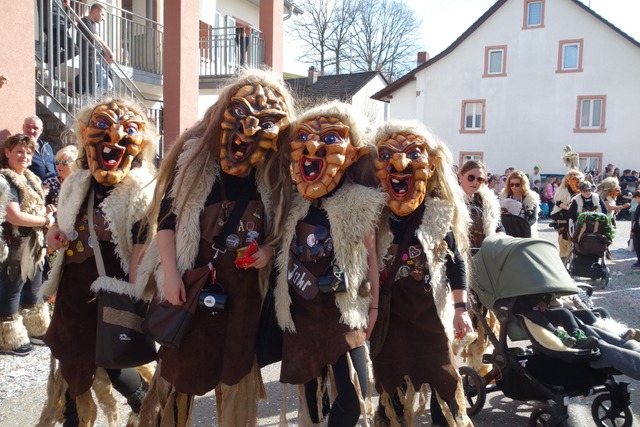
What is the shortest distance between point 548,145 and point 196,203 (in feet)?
82.4

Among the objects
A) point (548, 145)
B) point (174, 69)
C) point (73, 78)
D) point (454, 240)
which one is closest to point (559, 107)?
point (548, 145)

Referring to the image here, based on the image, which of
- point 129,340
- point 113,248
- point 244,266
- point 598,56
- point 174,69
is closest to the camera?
point 244,266

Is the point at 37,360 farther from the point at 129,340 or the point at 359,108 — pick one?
the point at 359,108

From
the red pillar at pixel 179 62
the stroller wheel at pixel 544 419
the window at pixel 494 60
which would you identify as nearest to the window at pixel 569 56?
the window at pixel 494 60

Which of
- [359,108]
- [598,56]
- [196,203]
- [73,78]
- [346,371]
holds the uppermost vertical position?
[598,56]

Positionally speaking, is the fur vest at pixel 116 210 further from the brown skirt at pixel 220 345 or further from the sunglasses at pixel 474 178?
the sunglasses at pixel 474 178

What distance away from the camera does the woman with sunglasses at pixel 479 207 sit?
14.4ft

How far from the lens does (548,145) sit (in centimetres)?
2542

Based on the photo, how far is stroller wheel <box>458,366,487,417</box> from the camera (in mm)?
3873

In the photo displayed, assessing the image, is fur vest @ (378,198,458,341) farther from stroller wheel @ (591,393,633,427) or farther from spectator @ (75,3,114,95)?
spectator @ (75,3,114,95)

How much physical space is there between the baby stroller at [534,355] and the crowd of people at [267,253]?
684 mm

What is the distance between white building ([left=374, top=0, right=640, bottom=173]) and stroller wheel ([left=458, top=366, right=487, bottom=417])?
23286mm

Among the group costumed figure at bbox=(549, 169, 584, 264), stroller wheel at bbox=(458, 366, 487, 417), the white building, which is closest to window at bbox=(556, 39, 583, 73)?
the white building

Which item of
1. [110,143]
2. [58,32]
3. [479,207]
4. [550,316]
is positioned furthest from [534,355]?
[58,32]
